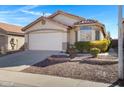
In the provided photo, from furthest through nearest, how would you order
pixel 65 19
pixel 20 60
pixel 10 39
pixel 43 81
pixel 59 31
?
pixel 10 39
pixel 65 19
pixel 59 31
pixel 20 60
pixel 43 81

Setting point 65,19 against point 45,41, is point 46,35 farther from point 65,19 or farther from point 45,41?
point 65,19

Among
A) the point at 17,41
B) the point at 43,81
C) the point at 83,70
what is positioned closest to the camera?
the point at 43,81

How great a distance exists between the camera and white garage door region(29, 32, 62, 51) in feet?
72.0

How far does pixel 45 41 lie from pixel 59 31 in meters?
1.92

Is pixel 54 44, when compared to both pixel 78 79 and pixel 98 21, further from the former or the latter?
pixel 78 79

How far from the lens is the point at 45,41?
892 inches

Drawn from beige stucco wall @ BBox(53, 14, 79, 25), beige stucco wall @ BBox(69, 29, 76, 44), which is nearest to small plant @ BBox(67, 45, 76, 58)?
beige stucco wall @ BBox(69, 29, 76, 44)

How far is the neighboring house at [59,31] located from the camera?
69.9 ft

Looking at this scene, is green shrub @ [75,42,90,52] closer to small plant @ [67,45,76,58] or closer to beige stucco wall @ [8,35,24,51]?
small plant @ [67,45,76,58]

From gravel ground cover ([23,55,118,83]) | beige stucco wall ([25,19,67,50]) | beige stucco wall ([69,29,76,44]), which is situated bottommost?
gravel ground cover ([23,55,118,83])

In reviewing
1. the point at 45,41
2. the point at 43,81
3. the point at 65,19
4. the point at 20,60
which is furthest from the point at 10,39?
the point at 43,81

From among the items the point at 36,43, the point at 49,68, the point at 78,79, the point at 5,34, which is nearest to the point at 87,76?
the point at 78,79

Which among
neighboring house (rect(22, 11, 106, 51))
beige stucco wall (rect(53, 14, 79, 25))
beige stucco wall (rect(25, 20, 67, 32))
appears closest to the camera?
neighboring house (rect(22, 11, 106, 51))
